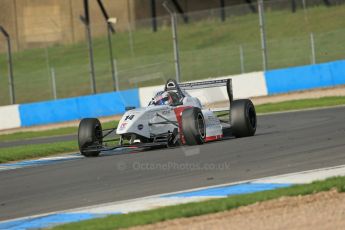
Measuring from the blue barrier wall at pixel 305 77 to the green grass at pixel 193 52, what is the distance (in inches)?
133

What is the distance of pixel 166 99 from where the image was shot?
17.4 meters

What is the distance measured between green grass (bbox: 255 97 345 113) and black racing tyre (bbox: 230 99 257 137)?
7761 mm

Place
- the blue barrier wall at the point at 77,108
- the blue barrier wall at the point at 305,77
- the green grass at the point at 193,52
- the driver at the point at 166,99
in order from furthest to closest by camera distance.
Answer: the green grass at the point at 193,52 < the blue barrier wall at the point at 77,108 < the blue barrier wall at the point at 305,77 < the driver at the point at 166,99

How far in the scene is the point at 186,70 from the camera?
121 feet

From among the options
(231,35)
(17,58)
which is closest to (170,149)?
(231,35)

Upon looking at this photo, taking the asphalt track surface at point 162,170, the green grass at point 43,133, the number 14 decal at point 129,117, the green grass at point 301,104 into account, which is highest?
the number 14 decal at point 129,117

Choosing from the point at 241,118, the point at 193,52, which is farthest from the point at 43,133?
the point at 241,118

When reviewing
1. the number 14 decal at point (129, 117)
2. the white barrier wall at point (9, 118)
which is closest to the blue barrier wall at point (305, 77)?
→ the white barrier wall at point (9, 118)

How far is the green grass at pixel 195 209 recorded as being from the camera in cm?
883

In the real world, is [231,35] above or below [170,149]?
above

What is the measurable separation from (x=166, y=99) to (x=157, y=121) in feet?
2.54

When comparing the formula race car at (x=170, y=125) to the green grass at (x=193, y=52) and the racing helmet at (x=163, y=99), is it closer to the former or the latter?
the racing helmet at (x=163, y=99)

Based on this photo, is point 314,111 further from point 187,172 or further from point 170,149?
point 187,172

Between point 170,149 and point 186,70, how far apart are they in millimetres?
20459
